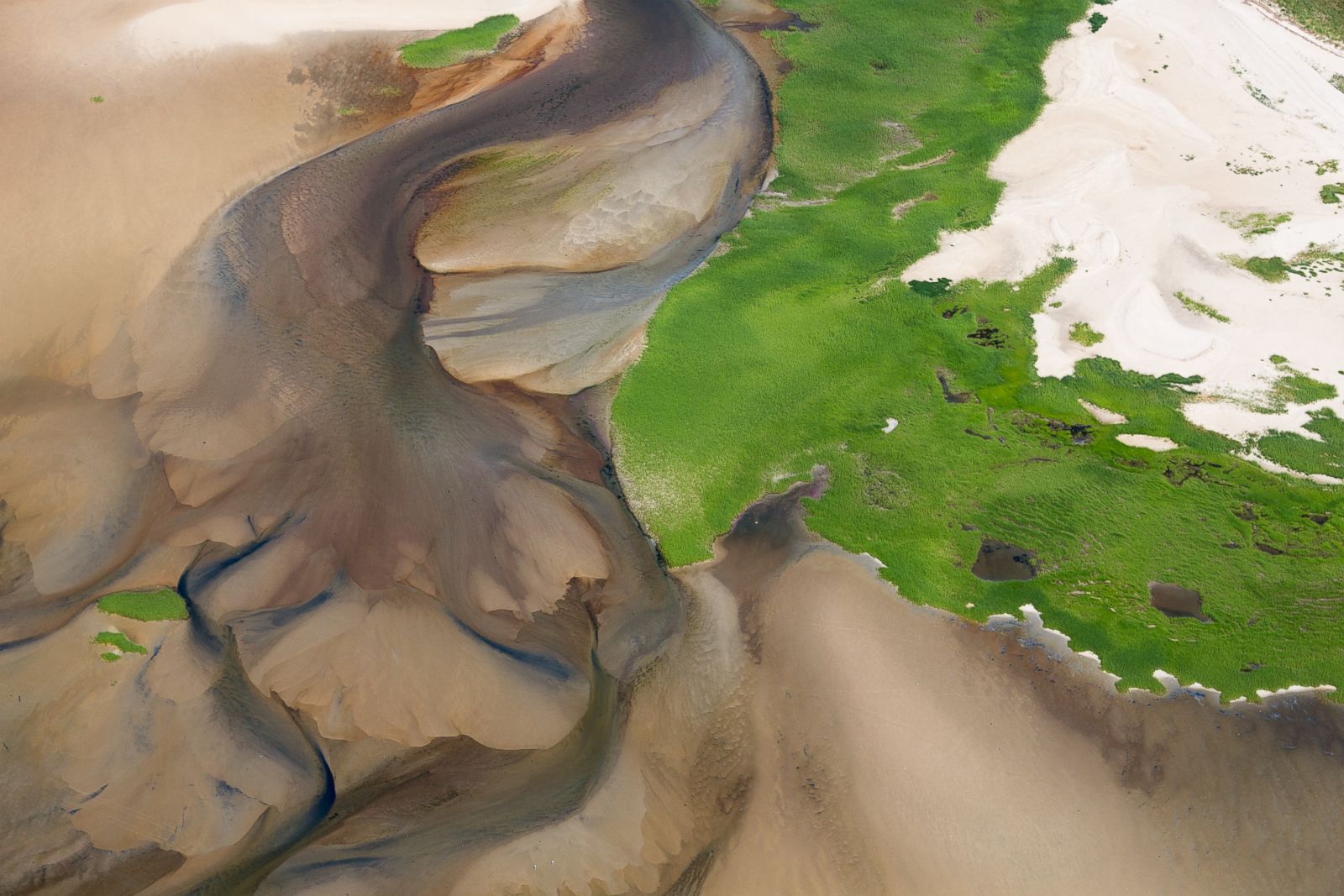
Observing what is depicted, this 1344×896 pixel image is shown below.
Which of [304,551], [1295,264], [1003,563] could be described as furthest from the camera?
[1295,264]

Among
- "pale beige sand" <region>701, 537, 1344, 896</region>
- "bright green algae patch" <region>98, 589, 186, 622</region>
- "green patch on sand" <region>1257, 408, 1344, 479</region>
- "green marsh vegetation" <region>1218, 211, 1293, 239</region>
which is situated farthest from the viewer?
"green marsh vegetation" <region>1218, 211, 1293, 239</region>

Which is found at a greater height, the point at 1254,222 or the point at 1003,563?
the point at 1254,222

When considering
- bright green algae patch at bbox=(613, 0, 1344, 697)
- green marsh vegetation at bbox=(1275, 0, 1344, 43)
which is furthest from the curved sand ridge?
green marsh vegetation at bbox=(1275, 0, 1344, 43)

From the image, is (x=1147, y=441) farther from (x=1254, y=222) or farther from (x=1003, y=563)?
(x=1254, y=222)

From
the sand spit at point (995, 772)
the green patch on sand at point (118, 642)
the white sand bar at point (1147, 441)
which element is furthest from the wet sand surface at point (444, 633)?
the white sand bar at point (1147, 441)

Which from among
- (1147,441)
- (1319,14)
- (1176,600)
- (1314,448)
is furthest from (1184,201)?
(1176,600)

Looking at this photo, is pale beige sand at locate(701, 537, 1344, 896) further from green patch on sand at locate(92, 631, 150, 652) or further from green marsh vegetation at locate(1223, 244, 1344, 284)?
green marsh vegetation at locate(1223, 244, 1344, 284)

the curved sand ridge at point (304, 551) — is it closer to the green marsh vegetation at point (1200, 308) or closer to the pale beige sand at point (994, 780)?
the pale beige sand at point (994, 780)
